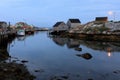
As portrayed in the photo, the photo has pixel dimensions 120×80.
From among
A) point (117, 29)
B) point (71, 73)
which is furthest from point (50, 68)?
point (117, 29)

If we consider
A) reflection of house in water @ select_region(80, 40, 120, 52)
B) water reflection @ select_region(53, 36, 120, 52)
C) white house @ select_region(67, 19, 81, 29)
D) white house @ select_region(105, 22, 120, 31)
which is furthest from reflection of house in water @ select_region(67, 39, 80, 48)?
white house @ select_region(67, 19, 81, 29)

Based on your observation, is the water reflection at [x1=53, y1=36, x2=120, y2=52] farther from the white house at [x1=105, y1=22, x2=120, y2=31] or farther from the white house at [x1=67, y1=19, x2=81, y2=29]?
the white house at [x1=67, y1=19, x2=81, y2=29]

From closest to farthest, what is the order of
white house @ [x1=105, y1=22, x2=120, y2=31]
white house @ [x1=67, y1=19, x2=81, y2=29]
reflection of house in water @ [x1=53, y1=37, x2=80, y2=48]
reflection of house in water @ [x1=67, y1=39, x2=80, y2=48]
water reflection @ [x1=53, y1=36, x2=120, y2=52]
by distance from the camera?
water reflection @ [x1=53, y1=36, x2=120, y2=52]
reflection of house in water @ [x1=67, y1=39, x2=80, y2=48]
reflection of house in water @ [x1=53, y1=37, x2=80, y2=48]
white house @ [x1=105, y1=22, x2=120, y2=31]
white house @ [x1=67, y1=19, x2=81, y2=29]

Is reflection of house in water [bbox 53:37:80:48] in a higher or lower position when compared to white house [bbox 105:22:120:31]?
lower

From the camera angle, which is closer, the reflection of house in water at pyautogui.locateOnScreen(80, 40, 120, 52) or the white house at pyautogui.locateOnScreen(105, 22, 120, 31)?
the reflection of house in water at pyautogui.locateOnScreen(80, 40, 120, 52)

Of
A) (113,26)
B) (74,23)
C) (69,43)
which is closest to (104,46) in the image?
(69,43)

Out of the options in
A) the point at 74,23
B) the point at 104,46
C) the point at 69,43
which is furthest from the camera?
the point at 74,23

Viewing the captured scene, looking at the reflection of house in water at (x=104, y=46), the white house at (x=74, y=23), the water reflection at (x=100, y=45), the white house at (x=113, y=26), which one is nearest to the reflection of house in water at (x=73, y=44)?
the water reflection at (x=100, y=45)

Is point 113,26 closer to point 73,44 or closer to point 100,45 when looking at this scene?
point 73,44

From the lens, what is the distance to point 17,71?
1049 inches

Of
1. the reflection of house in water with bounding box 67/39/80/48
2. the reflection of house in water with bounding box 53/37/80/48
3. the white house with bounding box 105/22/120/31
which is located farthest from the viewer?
the white house with bounding box 105/22/120/31

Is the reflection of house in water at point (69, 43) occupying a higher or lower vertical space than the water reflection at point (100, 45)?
lower

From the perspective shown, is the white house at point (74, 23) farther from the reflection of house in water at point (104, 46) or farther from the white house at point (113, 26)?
the reflection of house in water at point (104, 46)

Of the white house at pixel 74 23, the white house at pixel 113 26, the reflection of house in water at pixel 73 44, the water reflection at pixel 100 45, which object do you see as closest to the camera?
the water reflection at pixel 100 45
